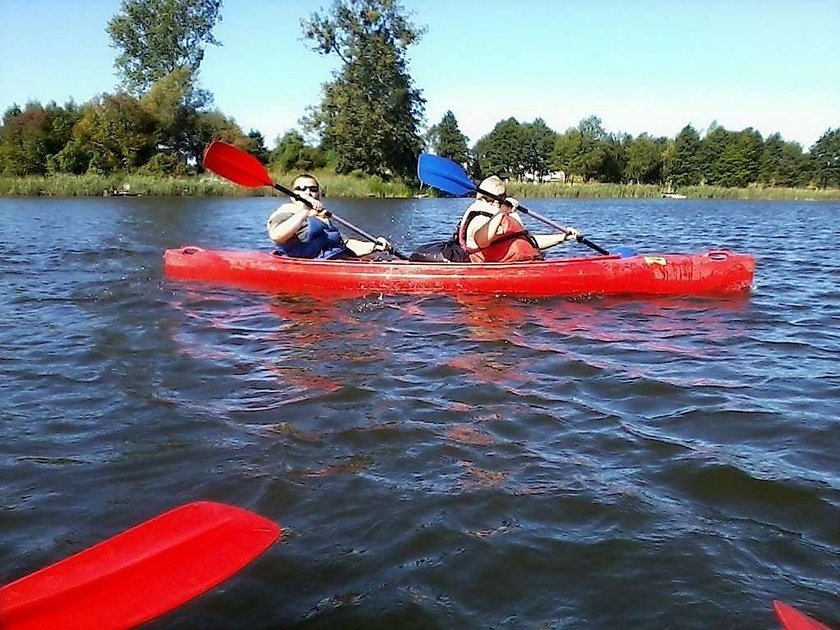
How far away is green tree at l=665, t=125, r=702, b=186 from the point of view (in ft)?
196

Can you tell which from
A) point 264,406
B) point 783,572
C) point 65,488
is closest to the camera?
point 783,572

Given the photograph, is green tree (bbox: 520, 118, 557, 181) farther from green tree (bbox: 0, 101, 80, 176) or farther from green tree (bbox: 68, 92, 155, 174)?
green tree (bbox: 0, 101, 80, 176)

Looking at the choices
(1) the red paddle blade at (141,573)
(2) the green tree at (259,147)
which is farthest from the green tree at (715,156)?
(1) the red paddle blade at (141,573)

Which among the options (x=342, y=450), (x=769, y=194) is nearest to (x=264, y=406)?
(x=342, y=450)

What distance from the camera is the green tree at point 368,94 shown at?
3594 centimetres

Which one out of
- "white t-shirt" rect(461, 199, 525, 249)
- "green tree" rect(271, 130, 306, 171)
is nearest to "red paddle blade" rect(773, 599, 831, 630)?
"white t-shirt" rect(461, 199, 525, 249)

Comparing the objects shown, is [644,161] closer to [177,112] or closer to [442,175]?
[177,112]

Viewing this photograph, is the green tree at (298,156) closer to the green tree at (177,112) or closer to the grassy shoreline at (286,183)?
the grassy shoreline at (286,183)

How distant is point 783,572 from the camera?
236 centimetres

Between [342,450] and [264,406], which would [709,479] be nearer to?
[342,450]

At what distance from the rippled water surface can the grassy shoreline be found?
69.9ft

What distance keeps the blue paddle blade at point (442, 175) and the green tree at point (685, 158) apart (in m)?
55.7

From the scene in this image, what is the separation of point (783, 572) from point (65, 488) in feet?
8.13

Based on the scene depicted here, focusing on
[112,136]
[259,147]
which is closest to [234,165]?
[112,136]
